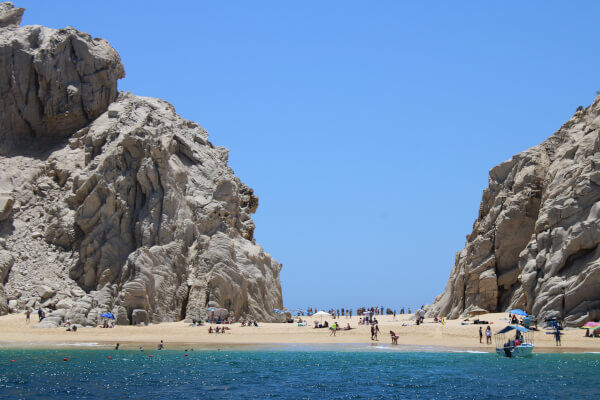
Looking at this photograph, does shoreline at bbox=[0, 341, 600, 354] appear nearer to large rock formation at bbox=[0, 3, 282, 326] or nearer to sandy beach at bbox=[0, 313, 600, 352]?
sandy beach at bbox=[0, 313, 600, 352]

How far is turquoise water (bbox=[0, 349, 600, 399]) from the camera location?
94.9ft

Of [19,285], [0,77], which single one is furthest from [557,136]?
[0,77]

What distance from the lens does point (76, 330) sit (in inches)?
1922

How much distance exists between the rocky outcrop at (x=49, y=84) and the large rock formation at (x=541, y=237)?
119ft

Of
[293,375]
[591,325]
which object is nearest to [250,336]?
[293,375]

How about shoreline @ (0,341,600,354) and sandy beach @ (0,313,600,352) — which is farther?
sandy beach @ (0,313,600,352)

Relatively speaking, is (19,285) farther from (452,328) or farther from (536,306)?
(536,306)

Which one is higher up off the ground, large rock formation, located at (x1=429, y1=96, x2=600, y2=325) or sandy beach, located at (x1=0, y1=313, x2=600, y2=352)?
large rock formation, located at (x1=429, y1=96, x2=600, y2=325)

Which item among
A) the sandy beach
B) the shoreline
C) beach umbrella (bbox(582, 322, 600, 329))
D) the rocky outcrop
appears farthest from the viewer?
the rocky outcrop

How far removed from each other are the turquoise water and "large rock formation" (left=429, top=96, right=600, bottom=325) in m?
7.70

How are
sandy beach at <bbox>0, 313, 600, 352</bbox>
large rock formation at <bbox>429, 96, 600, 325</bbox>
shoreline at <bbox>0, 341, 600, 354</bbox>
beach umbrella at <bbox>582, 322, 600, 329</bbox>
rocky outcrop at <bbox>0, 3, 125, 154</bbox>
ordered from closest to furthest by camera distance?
beach umbrella at <bbox>582, 322, 600, 329</bbox> → shoreline at <bbox>0, 341, 600, 354</bbox> → sandy beach at <bbox>0, 313, 600, 352</bbox> → large rock formation at <bbox>429, 96, 600, 325</bbox> → rocky outcrop at <bbox>0, 3, 125, 154</bbox>

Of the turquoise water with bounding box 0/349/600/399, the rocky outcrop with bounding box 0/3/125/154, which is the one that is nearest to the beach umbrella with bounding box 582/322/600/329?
the turquoise water with bounding box 0/349/600/399

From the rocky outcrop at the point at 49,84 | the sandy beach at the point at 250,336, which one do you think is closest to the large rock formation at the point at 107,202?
the rocky outcrop at the point at 49,84

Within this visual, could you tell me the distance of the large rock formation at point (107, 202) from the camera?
5381 centimetres
